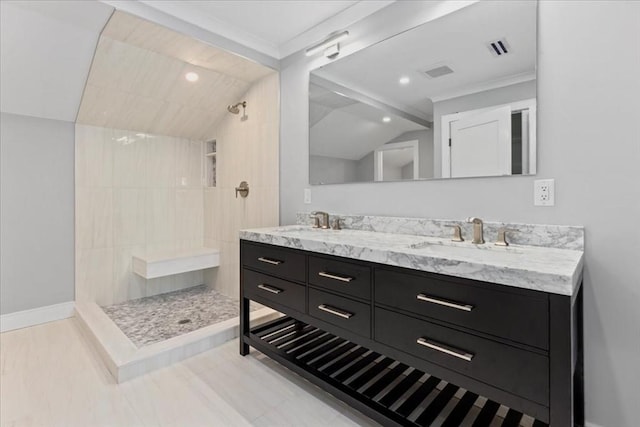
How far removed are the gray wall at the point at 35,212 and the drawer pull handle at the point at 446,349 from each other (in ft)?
10.2

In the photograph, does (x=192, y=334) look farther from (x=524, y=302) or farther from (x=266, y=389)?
(x=524, y=302)

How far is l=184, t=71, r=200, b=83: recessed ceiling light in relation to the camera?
108 inches

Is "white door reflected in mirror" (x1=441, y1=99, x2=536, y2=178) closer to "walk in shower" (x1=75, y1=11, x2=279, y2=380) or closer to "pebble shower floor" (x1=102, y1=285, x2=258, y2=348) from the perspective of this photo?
"walk in shower" (x1=75, y1=11, x2=279, y2=380)

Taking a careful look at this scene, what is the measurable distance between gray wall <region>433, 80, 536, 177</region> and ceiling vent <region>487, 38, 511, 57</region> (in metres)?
0.17

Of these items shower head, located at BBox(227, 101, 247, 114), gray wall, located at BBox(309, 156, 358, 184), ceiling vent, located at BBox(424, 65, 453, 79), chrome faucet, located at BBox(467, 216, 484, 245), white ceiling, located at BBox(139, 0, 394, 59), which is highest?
white ceiling, located at BBox(139, 0, 394, 59)

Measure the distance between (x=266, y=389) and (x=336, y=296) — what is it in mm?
719

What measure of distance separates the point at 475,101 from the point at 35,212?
3387mm

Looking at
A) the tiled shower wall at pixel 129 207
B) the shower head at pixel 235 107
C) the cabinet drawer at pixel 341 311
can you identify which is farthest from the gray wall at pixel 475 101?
the tiled shower wall at pixel 129 207

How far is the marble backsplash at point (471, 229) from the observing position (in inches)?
55.4

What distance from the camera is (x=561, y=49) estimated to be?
56.2 inches

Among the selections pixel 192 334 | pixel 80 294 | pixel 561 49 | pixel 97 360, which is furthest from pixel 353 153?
pixel 80 294

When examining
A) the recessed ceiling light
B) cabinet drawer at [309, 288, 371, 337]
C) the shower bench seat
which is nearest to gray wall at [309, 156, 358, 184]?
cabinet drawer at [309, 288, 371, 337]

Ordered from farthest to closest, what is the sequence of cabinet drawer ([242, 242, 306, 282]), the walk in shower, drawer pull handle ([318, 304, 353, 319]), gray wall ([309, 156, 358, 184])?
the walk in shower < gray wall ([309, 156, 358, 184]) < cabinet drawer ([242, 242, 306, 282]) < drawer pull handle ([318, 304, 353, 319])

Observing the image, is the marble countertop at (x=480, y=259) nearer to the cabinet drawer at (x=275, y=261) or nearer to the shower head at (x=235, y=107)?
the cabinet drawer at (x=275, y=261)
